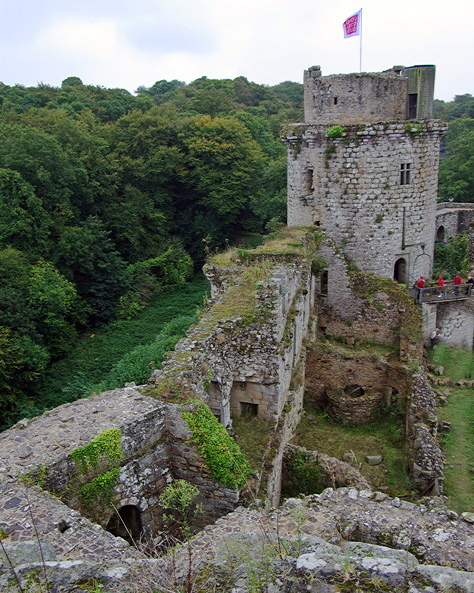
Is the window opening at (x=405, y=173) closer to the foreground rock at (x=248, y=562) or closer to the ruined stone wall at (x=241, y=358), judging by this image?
the ruined stone wall at (x=241, y=358)

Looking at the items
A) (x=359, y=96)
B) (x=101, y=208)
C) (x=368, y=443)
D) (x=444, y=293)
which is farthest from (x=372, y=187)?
(x=101, y=208)

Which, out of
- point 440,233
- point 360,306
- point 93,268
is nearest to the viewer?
point 360,306

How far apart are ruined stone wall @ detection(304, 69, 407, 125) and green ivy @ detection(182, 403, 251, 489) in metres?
12.9

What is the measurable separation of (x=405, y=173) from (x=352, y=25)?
5.44m

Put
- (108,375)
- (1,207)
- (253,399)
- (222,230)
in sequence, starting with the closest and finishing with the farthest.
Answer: (253,399) < (108,375) < (1,207) < (222,230)

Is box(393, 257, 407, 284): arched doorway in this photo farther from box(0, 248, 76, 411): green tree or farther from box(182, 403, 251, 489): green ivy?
box(0, 248, 76, 411): green tree

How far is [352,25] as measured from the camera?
17500mm

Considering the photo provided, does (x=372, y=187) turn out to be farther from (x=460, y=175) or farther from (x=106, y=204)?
(x=460, y=175)

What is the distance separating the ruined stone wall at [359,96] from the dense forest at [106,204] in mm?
4811

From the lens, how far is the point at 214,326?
9.55 meters

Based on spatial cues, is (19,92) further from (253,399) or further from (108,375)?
(253,399)

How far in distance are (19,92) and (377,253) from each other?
124 ft

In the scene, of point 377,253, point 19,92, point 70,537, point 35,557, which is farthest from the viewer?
point 19,92

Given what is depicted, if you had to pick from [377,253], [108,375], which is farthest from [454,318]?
[108,375]
